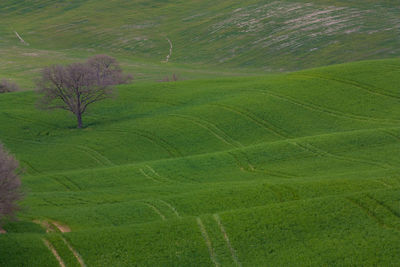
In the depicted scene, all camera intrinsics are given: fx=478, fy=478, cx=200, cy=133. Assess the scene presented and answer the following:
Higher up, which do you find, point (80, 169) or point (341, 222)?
point (341, 222)

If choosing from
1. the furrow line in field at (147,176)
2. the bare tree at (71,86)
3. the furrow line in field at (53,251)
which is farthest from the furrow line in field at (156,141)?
the furrow line in field at (53,251)

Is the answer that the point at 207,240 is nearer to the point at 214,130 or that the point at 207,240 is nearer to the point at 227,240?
the point at 227,240

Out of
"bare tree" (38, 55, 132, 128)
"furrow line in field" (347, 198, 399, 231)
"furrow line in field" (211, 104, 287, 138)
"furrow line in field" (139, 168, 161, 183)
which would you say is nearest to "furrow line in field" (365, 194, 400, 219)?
"furrow line in field" (347, 198, 399, 231)

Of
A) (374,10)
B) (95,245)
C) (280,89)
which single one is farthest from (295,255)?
(374,10)

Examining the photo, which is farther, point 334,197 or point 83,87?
point 83,87

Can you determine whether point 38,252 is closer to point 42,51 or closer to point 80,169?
point 80,169

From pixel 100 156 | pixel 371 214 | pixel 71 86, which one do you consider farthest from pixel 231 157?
pixel 71 86

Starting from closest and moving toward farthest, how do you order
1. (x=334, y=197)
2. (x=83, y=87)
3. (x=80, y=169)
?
(x=334, y=197) → (x=80, y=169) → (x=83, y=87)

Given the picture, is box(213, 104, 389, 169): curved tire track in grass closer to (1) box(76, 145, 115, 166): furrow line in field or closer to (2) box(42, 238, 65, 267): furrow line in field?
(1) box(76, 145, 115, 166): furrow line in field
